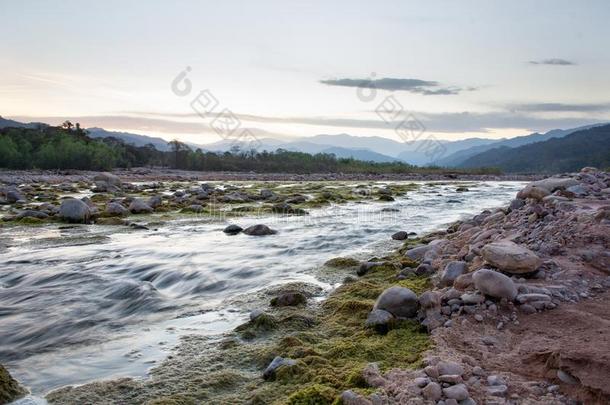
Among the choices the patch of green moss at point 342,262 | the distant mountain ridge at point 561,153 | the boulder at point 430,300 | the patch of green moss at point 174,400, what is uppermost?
the distant mountain ridge at point 561,153

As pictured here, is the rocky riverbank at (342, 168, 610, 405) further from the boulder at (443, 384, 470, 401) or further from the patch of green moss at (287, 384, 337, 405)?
the patch of green moss at (287, 384, 337, 405)

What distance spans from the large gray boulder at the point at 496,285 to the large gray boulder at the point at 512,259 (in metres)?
0.55

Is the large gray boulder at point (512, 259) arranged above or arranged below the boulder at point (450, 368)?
above

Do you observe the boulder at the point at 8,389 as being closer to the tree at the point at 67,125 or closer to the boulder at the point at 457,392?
the boulder at the point at 457,392

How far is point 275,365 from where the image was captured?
4379 mm

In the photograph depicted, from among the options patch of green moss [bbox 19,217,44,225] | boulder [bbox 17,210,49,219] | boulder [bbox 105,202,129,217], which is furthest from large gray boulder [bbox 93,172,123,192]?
patch of green moss [bbox 19,217,44,225]

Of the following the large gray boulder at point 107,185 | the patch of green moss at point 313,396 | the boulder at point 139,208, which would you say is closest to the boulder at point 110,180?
the large gray boulder at point 107,185

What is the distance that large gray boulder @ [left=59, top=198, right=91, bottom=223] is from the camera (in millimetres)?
15289

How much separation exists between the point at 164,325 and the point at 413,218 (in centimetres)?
1242

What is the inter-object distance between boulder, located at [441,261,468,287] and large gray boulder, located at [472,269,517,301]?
2.55 ft

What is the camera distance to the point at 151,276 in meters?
8.47

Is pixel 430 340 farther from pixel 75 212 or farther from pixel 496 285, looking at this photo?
pixel 75 212

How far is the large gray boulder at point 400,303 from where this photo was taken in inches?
210

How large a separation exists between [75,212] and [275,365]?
13.1 m
